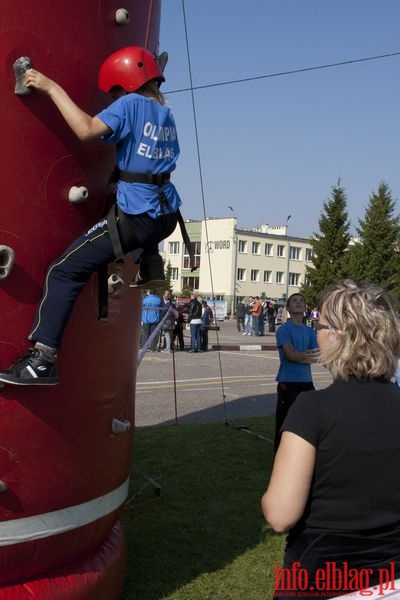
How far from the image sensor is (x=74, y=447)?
3.30 metres

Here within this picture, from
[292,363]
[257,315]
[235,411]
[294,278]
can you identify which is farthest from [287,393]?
[294,278]

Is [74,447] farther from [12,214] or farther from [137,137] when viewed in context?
[137,137]

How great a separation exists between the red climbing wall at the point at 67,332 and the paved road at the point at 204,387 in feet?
18.4

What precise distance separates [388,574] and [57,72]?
250 centimetres

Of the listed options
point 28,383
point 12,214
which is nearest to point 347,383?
point 28,383

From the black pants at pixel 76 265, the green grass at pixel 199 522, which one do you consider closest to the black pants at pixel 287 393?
the green grass at pixel 199 522

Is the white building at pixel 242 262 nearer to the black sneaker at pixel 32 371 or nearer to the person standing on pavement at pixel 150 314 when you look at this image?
the person standing on pavement at pixel 150 314

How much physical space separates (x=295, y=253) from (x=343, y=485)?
77686mm

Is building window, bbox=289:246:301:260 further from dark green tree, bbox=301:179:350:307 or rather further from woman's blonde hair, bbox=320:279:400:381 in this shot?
woman's blonde hair, bbox=320:279:400:381

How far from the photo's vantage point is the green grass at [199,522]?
14.3 ft

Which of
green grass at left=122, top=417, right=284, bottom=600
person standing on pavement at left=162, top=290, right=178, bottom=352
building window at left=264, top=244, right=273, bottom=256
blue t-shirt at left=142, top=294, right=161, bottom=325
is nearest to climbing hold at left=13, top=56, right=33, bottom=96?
green grass at left=122, top=417, right=284, bottom=600

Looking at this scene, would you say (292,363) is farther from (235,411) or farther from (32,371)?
(32,371)

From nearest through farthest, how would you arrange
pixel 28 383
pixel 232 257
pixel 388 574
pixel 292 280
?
pixel 388 574 → pixel 28 383 → pixel 232 257 → pixel 292 280

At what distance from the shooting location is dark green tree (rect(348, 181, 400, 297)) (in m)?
50.5
